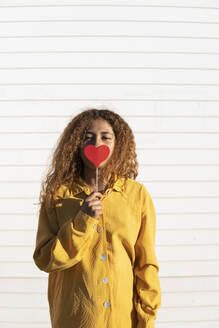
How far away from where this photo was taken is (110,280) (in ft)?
5.13

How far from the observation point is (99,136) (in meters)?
1.69

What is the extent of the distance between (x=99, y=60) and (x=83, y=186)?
161cm

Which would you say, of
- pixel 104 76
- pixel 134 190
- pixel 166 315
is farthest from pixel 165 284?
pixel 104 76

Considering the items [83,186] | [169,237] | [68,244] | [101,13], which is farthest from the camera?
[101,13]

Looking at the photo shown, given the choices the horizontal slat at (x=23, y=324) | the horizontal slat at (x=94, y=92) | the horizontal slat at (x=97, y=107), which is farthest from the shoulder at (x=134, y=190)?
the horizontal slat at (x=23, y=324)

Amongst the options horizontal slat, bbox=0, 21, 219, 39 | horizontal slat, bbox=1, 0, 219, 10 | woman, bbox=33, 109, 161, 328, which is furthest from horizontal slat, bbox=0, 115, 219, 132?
woman, bbox=33, 109, 161, 328

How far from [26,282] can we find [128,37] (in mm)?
2351

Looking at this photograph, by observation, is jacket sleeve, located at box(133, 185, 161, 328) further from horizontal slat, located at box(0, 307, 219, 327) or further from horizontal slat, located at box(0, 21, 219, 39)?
horizontal slat, located at box(0, 21, 219, 39)

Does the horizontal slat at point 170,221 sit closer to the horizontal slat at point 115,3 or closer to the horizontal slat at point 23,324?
the horizontal slat at point 23,324

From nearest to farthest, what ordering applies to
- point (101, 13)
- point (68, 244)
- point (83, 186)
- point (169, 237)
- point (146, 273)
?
point (68, 244) < point (146, 273) < point (83, 186) < point (169, 237) < point (101, 13)

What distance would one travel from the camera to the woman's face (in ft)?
5.51

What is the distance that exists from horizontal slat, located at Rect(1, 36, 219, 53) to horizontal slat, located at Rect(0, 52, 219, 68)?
5cm

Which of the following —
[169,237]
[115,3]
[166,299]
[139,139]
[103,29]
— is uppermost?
[115,3]

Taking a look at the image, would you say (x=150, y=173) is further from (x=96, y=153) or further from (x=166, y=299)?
(x=96, y=153)
